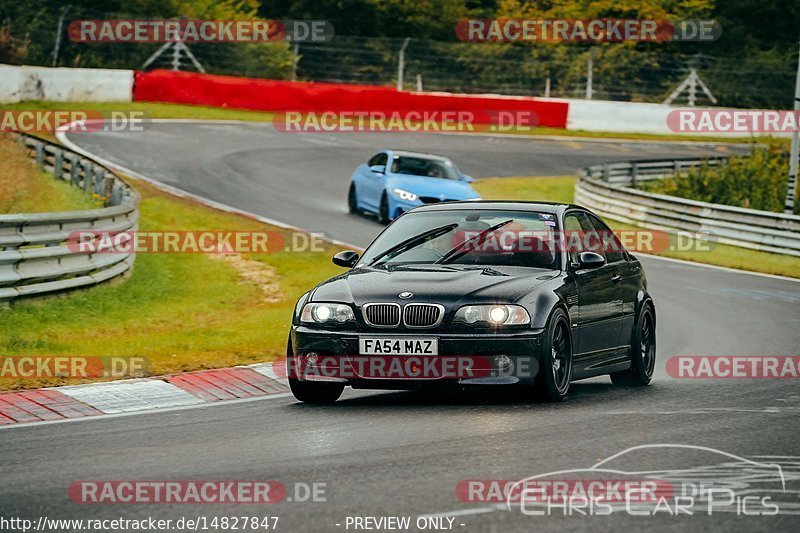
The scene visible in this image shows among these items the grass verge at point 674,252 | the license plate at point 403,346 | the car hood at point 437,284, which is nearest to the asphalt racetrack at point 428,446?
the license plate at point 403,346

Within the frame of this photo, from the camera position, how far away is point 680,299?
19047 millimetres

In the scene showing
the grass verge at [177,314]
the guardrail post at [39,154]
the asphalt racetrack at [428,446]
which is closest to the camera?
the asphalt racetrack at [428,446]

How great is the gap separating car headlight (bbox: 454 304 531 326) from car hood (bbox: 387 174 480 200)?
14.6 metres

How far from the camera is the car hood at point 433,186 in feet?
79.8

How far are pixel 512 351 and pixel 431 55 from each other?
40.5 m

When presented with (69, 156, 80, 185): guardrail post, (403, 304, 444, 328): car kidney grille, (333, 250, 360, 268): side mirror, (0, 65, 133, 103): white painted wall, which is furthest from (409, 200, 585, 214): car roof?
(0, 65, 133, 103): white painted wall

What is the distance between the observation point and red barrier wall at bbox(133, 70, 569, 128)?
1769 inches

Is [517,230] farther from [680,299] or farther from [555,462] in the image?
[680,299]

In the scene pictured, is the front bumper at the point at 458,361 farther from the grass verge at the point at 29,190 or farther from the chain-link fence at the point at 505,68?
the chain-link fence at the point at 505,68

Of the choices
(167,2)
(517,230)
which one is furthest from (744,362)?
(167,2)

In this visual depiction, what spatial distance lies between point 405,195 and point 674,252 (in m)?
5.77

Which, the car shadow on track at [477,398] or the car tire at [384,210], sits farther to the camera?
the car tire at [384,210]

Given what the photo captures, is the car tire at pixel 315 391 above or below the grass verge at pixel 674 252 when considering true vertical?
above

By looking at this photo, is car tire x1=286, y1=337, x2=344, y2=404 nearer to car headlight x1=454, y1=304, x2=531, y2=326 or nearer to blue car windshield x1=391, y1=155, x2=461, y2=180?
car headlight x1=454, y1=304, x2=531, y2=326
